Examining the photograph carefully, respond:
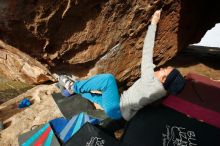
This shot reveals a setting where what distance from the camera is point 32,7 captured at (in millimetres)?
3010

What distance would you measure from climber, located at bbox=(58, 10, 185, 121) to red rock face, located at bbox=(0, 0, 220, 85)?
0.32m

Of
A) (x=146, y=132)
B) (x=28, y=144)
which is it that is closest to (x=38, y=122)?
(x=28, y=144)

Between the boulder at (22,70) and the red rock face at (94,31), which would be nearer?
the red rock face at (94,31)

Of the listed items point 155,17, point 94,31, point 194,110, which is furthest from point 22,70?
point 194,110

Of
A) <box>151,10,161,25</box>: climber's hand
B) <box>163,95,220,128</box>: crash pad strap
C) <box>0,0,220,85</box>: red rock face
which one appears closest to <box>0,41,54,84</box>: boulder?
<box>0,0,220,85</box>: red rock face

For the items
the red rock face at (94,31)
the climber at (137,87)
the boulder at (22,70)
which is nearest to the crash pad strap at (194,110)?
the climber at (137,87)

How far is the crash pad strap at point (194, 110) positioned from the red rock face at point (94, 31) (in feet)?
4.98

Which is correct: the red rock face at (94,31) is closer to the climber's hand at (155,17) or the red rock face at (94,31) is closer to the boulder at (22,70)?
the climber's hand at (155,17)

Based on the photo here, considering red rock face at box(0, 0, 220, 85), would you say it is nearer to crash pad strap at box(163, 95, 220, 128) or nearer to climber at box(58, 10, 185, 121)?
climber at box(58, 10, 185, 121)

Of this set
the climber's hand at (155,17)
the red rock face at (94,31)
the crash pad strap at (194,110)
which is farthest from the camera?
the climber's hand at (155,17)

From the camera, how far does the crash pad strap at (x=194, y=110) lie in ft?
7.86

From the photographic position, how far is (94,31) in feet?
12.2

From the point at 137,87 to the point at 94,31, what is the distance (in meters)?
1.06

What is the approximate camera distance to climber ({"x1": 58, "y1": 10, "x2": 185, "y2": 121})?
9.78ft
